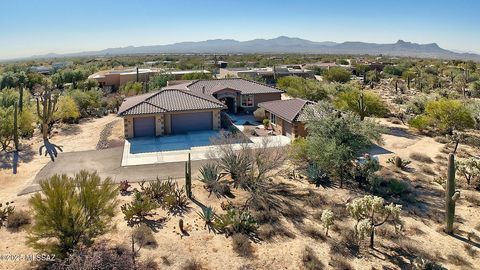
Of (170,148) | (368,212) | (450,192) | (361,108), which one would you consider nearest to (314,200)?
(368,212)

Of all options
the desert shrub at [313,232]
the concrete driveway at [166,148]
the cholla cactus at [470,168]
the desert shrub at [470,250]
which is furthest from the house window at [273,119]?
the desert shrub at [470,250]

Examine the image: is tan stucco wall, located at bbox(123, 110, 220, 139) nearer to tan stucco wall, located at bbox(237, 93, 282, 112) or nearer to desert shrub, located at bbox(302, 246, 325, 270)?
tan stucco wall, located at bbox(237, 93, 282, 112)

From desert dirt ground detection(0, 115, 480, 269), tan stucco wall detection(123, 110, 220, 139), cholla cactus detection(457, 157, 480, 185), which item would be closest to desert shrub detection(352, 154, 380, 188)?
desert dirt ground detection(0, 115, 480, 269)

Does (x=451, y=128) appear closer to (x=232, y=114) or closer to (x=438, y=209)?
(x=438, y=209)

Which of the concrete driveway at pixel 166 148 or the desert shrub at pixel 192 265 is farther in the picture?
the concrete driveway at pixel 166 148

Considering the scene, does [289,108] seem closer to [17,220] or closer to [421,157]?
[421,157]

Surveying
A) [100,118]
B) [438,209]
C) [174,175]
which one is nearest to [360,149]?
[438,209]

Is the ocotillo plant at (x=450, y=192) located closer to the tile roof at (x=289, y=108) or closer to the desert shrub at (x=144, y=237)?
the desert shrub at (x=144, y=237)
